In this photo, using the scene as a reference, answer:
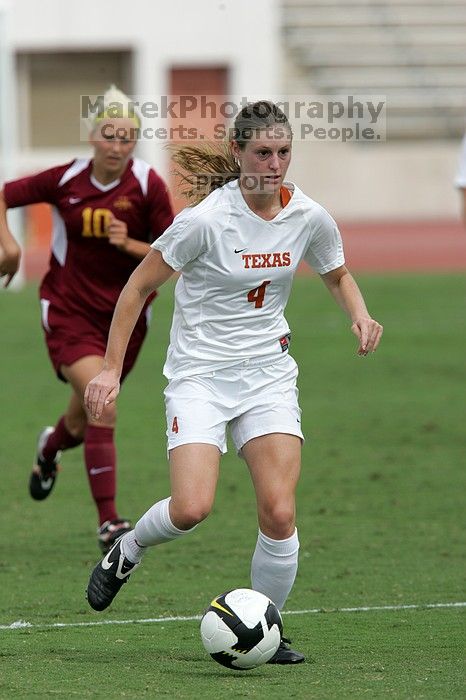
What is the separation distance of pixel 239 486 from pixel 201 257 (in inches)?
139

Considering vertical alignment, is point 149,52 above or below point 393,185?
above

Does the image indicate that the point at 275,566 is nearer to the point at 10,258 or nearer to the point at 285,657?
the point at 285,657

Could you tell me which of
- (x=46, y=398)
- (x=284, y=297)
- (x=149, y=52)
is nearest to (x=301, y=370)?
(x=46, y=398)

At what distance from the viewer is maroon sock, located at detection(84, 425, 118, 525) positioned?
6862 millimetres

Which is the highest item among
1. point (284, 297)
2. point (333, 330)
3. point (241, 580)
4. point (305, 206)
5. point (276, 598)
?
point (305, 206)

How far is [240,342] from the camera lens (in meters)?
5.13

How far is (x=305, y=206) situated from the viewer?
16.8 feet

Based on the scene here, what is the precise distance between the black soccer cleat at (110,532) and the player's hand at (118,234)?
129 cm

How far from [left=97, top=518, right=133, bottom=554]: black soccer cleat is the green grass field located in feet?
0.31

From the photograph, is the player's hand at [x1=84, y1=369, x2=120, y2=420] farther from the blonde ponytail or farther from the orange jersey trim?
the orange jersey trim

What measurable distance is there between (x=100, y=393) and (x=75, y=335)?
208 cm

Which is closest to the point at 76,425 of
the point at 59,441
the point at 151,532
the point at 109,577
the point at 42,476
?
the point at 59,441

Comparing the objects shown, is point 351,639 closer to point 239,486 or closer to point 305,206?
point 305,206

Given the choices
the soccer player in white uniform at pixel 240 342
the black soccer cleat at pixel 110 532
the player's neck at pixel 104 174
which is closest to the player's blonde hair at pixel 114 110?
the player's neck at pixel 104 174
